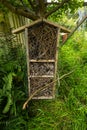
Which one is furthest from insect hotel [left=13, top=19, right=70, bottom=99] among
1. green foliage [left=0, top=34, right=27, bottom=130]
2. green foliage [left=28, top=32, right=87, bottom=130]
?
green foliage [left=28, top=32, right=87, bottom=130]

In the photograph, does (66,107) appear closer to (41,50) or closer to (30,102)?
(30,102)

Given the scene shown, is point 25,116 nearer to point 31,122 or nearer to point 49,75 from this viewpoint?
point 31,122

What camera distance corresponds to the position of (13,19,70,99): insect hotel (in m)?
3.63

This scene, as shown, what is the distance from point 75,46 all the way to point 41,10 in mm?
2422

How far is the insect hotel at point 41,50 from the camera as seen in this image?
363 centimetres

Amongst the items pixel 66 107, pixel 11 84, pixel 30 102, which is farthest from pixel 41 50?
pixel 66 107

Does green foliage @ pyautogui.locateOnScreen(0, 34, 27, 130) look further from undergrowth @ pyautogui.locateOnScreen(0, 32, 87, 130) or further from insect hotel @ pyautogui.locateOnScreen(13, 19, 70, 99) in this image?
insect hotel @ pyautogui.locateOnScreen(13, 19, 70, 99)

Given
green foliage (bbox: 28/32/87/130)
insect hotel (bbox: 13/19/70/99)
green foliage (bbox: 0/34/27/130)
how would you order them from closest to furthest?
insect hotel (bbox: 13/19/70/99), green foliage (bbox: 0/34/27/130), green foliage (bbox: 28/32/87/130)

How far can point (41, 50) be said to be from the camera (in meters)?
3.70

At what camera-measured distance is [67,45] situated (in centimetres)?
666

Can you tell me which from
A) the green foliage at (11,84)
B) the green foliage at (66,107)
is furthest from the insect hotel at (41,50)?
the green foliage at (66,107)

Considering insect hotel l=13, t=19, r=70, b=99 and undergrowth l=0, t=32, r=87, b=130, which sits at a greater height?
insect hotel l=13, t=19, r=70, b=99

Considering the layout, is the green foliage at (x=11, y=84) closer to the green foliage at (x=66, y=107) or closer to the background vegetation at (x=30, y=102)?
the background vegetation at (x=30, y=102)

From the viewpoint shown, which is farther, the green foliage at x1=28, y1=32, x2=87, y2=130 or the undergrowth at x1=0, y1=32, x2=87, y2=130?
the green foliage at x1=28, y1=32, x2=87, y2=130
